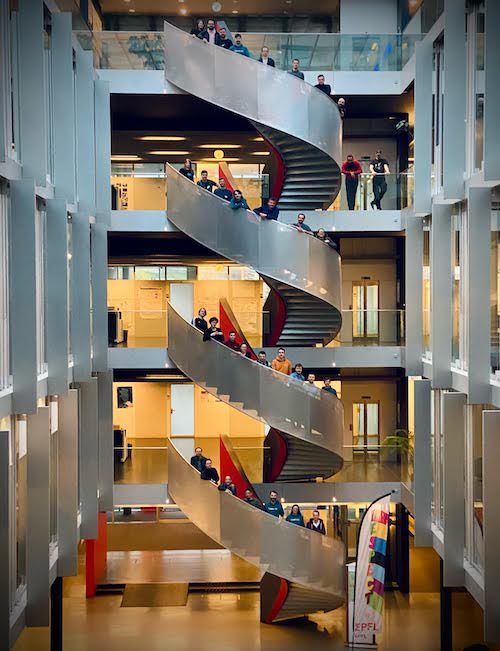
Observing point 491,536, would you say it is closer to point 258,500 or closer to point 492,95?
point 492,95

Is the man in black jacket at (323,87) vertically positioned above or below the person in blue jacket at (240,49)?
below

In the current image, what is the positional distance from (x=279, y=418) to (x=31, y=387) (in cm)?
614

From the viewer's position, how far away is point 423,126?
18.0 m

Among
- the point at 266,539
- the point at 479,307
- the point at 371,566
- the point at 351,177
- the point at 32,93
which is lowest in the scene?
the point at 266,539

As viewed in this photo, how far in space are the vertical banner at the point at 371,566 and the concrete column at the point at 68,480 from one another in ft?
14.6

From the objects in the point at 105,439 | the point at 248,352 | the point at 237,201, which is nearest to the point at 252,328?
the point at 248,352

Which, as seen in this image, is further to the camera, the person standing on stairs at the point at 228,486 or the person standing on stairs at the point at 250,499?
the person standing on stairs at the point at 250,499

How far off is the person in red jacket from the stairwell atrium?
5cm

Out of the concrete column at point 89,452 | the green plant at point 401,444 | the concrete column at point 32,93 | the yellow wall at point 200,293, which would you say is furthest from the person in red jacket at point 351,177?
the concrete column at point 32,93

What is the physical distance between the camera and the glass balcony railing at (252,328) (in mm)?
20547

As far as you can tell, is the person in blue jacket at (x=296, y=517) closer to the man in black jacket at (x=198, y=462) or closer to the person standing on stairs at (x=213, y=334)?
the man in black jacket at (x=198, y=462)

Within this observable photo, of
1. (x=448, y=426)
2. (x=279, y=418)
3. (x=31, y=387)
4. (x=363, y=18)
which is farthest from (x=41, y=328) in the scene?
(x=363, y=18)

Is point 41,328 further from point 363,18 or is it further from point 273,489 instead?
point 363,18

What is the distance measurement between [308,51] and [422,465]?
28.5ft
